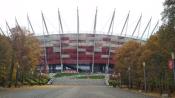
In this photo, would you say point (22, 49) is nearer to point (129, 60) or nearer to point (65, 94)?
point (129, 60)

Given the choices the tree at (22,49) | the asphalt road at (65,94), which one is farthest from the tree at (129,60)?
the asphalt road at (65,94)

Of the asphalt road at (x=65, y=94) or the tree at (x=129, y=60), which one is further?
the tree at (x=129, y=60)

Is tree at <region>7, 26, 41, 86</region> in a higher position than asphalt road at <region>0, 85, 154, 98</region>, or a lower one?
higher

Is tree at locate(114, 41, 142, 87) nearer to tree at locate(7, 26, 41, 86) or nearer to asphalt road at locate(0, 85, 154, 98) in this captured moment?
tree at locate(7, 26, 41, 86)

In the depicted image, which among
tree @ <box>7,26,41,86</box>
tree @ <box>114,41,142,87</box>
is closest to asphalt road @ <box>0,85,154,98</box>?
tree @ <box>7,26,41,86</box>

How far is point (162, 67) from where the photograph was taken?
62.2 metres

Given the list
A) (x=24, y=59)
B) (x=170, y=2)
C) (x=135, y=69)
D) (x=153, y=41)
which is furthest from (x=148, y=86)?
(x=170, y=2)

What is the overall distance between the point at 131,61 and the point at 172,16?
57337 millimetres

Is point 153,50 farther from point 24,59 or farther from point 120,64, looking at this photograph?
point 120,64

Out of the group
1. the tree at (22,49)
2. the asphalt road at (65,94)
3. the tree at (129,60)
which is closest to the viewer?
the asphalt road at (65,94)

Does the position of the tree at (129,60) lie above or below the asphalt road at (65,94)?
above

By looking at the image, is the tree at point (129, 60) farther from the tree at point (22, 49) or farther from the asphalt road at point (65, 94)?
the asphalt road at point (65, 94)

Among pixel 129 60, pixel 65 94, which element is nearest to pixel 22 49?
pixel 129 60

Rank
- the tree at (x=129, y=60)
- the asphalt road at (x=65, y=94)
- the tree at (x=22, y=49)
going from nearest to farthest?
the asphalt road at (x=65, y=94)
the tree at (x=22, y=49)
the tree at (x=129, y=60)
